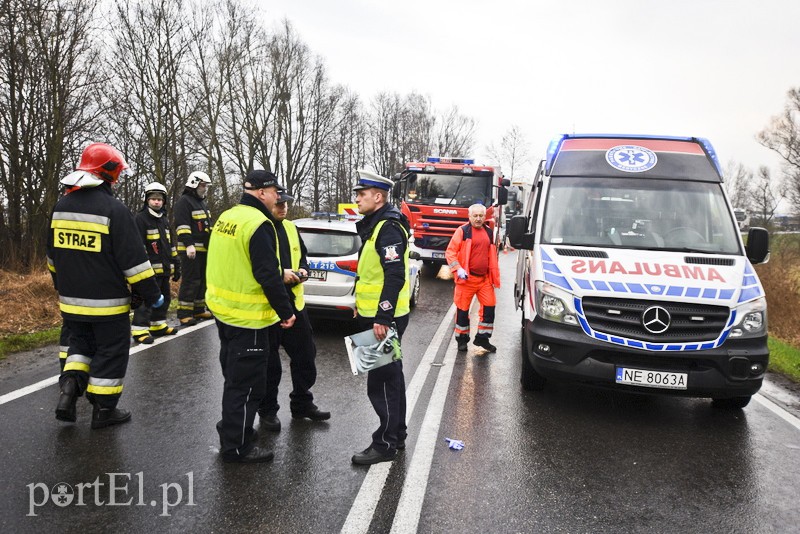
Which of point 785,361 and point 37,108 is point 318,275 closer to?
point 785,361

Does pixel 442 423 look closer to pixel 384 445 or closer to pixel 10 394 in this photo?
pixel 384 445

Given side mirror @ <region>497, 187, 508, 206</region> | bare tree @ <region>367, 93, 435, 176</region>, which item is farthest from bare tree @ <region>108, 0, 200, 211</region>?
bare tree @ <region>367, 93, 435, 176</region>

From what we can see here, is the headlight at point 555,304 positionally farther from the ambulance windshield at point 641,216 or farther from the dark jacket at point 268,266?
the dark jacket at point 268,266

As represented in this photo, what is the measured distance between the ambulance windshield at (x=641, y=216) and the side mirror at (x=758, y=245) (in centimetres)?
13

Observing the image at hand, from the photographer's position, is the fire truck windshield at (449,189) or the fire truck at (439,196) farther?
the fire truck windshield at (449,189)

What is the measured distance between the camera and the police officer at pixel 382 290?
12.0 ft

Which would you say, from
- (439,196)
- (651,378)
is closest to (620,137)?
(651,378)

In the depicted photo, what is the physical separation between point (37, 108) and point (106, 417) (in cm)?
1159

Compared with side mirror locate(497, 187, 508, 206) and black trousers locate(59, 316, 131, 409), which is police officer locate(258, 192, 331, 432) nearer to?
black trousers locate(59, 316, 131, 409)

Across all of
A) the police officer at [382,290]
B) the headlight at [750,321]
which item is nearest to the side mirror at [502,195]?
the headlight at [750,321]

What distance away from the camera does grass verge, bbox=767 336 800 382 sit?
650cm

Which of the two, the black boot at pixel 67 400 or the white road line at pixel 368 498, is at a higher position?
the black boot at pixel 67 400

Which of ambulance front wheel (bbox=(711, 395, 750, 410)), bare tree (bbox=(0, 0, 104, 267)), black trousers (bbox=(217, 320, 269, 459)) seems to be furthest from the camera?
bare tree (bbox=(0, 0, 104, 267))

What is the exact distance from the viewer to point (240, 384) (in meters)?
3.60
